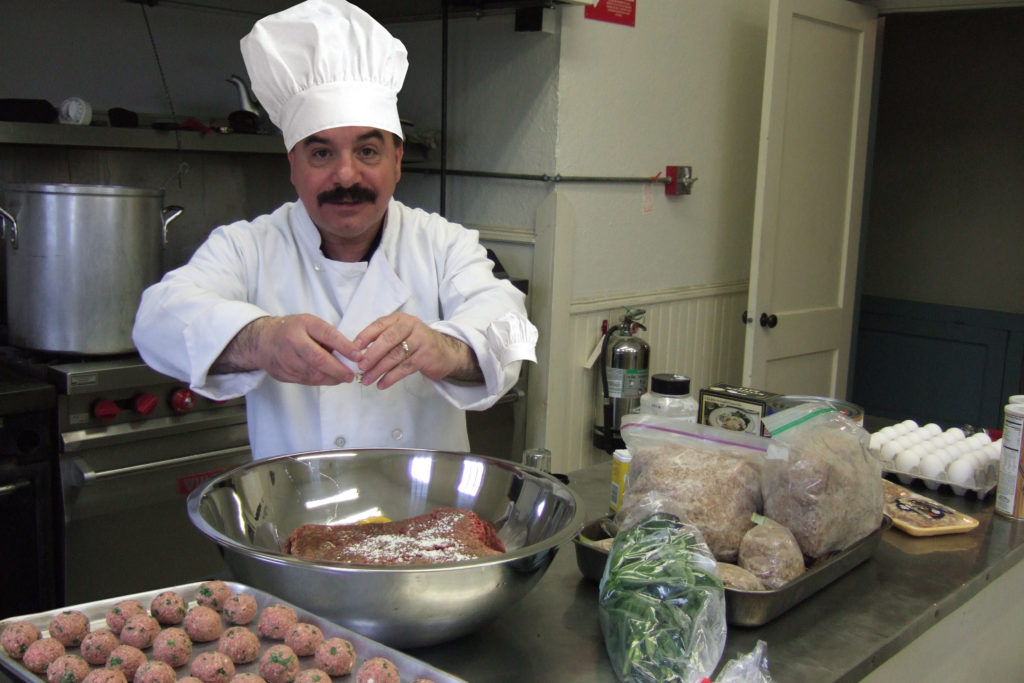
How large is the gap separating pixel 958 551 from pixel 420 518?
0.83 meters

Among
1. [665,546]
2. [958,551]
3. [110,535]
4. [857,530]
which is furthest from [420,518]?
[110,535]

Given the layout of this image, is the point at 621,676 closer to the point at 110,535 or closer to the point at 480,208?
the point at 110,535

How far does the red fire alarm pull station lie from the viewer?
10.7 feet

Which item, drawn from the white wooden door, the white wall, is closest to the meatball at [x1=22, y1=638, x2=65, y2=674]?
the white wall

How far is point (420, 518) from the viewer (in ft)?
3.90

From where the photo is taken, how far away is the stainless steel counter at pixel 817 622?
103cm

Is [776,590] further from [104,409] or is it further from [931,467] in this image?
[104,409]

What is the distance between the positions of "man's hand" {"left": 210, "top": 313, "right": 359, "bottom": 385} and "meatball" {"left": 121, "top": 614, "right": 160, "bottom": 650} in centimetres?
38

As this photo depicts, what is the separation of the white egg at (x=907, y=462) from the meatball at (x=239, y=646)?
1253mm

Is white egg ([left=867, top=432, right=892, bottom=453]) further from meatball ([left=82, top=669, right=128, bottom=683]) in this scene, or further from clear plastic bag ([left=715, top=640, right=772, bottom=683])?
meatball ([left=82, top=669, right=128, bottom=683])

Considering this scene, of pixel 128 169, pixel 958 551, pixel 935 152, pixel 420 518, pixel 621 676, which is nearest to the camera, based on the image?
pixel 621 676

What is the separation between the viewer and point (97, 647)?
2.91ft

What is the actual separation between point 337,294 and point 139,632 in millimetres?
788

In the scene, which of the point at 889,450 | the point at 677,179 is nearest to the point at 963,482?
the point at 889,450
